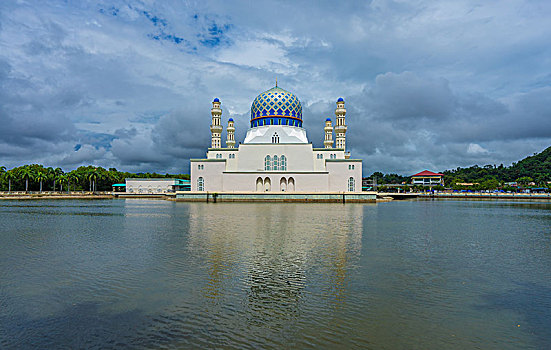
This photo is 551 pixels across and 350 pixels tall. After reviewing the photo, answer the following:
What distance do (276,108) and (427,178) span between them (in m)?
76.6

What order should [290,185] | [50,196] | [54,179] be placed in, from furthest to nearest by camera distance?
1. [54,179]
2. [50,196]
3. [290,185]

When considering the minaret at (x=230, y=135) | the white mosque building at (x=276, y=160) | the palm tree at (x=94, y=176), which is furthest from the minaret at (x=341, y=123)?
the palm tree at (x=94, y=176)

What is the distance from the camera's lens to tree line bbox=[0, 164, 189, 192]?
2598 inches

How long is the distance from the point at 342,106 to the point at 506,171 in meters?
81.2

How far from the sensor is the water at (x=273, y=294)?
595 cm

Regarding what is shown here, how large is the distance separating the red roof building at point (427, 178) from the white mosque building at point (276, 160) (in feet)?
222

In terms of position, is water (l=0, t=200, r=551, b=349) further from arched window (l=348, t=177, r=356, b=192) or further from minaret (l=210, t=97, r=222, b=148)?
minaret (l=210, t=97, r=222, b=148)

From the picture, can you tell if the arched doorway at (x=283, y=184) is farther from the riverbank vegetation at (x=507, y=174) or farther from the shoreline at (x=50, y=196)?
the riverbank vegetation at (x=507, y=174)

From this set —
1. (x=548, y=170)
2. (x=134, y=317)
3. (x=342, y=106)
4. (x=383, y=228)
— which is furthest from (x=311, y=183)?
(x=548, y=170)

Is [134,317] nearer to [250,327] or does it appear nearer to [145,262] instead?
[250,327]

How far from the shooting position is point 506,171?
111688 mm

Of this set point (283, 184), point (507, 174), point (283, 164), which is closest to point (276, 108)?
point (283, 164)

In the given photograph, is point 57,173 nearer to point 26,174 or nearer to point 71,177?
point 71,177

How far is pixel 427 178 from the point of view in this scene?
11588 centimetres
